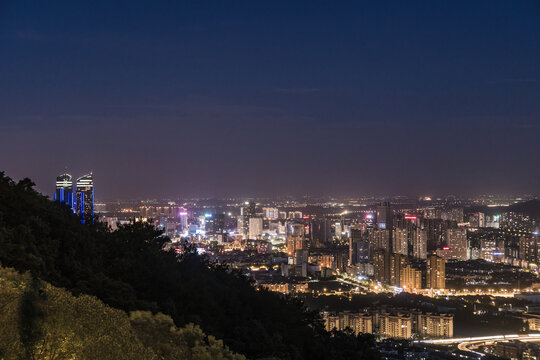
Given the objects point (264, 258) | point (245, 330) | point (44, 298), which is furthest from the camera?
point (264, 258)

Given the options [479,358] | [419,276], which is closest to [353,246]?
→ [419,276]

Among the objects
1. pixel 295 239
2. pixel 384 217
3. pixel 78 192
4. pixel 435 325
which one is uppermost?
pixel 78 192

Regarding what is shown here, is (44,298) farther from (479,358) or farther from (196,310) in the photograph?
(479,358)

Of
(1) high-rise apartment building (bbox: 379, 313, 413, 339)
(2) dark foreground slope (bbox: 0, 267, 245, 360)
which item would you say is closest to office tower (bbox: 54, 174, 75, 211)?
(1) high-rise apartment building (bbox: 379, 313, 413, 339)

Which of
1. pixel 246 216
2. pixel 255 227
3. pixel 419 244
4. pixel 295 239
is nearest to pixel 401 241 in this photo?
pixel 419 244

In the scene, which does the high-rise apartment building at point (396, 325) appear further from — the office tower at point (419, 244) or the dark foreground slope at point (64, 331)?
the office tower at point (419, 244)

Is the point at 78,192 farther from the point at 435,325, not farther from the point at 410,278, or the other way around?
the point at 410,278

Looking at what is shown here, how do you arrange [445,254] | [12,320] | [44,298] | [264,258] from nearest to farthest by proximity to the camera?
[12,320], [44,298], [264,258], [445,254]
